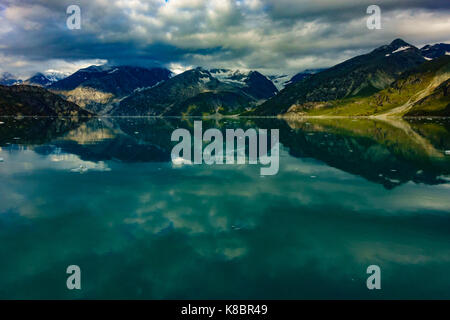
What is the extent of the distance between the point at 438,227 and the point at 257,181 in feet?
65.7

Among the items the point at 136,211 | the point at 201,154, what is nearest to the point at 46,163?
the point at 201,154

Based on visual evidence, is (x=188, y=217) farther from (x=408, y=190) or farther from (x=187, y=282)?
(x=408, y=190)

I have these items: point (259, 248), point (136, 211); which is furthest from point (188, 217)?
point (259, 248)

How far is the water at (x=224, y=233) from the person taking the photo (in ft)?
52.2

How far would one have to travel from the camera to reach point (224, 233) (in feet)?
74.2

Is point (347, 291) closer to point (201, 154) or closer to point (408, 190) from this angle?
point (408, 190)

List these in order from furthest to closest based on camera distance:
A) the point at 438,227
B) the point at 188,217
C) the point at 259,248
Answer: the point at 188,217 → the point at 438,227 → the point at 259,248

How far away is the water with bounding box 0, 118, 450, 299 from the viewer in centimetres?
1590

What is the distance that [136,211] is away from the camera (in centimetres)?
2745

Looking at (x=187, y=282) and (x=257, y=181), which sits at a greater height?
(x=257, y=181)

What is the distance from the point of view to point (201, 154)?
60.3 meters

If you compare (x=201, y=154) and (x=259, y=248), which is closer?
(x=259, y=248)
